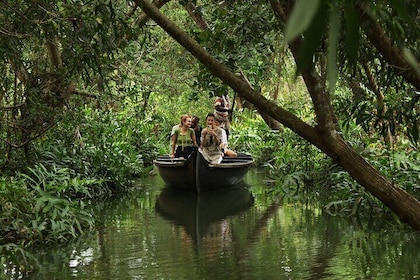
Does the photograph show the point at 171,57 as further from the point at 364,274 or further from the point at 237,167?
the point at 364,274

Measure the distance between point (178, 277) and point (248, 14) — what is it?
2.12m

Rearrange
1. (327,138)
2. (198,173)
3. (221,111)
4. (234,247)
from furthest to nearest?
(221,111), (198,173), (234,247), (327,138)

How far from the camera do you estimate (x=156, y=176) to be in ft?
44.1

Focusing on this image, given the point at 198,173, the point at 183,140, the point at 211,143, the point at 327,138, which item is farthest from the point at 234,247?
the point at 183,140

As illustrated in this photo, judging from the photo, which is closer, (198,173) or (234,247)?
(234,247)

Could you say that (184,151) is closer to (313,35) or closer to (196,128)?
(196,128)

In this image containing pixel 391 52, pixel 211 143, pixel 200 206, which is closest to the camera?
pixel 391 52

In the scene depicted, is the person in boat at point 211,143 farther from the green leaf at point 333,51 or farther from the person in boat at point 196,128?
the green leaf at point 333,51

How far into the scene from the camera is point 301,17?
696 millimetres

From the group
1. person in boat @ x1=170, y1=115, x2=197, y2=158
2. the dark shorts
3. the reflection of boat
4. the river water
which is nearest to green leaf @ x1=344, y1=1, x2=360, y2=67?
the river water

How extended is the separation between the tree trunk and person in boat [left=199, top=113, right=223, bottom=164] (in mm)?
7491

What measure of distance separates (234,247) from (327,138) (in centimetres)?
360

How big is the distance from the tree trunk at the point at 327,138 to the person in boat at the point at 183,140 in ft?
25.3

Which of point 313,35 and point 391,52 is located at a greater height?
point 391,52
